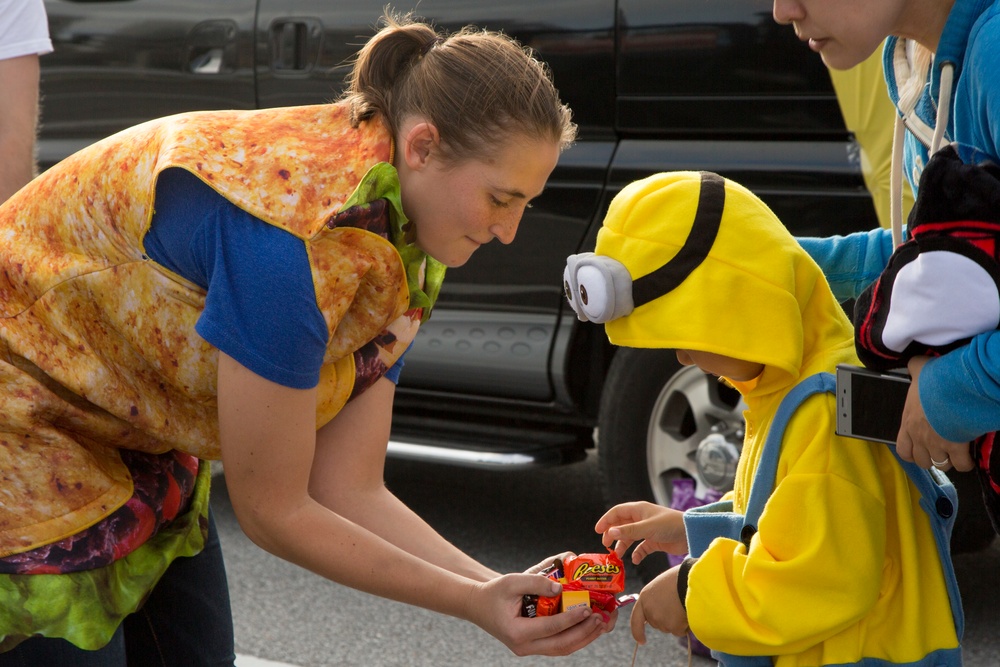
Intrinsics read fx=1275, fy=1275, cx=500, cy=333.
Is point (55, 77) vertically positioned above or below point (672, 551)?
below

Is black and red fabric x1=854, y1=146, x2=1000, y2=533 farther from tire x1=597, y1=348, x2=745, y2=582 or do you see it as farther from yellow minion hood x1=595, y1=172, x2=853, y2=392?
tire x1=597, y1=348, x2=745, y2=582

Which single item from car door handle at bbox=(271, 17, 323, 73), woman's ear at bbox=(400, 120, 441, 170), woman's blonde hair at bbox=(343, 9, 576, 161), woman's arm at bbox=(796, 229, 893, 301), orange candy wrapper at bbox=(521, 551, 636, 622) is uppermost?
woman's blonde hair at bbox=(343, 9, 576, 161)

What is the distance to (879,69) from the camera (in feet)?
10.9

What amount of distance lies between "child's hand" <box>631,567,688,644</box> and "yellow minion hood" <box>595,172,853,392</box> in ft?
1.13

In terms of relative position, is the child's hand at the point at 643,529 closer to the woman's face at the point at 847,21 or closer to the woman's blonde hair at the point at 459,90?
the woman's blonde hair at the point at 459,90

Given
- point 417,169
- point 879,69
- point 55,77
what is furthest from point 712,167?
point 55,77

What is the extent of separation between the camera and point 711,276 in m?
1.91

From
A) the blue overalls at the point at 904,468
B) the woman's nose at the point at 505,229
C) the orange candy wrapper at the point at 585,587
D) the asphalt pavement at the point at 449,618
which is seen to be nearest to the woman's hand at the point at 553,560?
the orange candy wrapper at the point at 585,587

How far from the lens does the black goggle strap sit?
191 cm

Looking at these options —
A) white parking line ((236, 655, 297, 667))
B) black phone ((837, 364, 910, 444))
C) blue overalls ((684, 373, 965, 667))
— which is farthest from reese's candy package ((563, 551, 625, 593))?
white parking line ((236, 655, 297, 667))

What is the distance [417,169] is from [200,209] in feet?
1.09

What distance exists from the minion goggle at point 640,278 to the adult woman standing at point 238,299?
0.63ft

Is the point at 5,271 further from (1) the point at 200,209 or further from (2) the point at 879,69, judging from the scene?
(2) the point at 879,69

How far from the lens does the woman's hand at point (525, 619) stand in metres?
1.99
